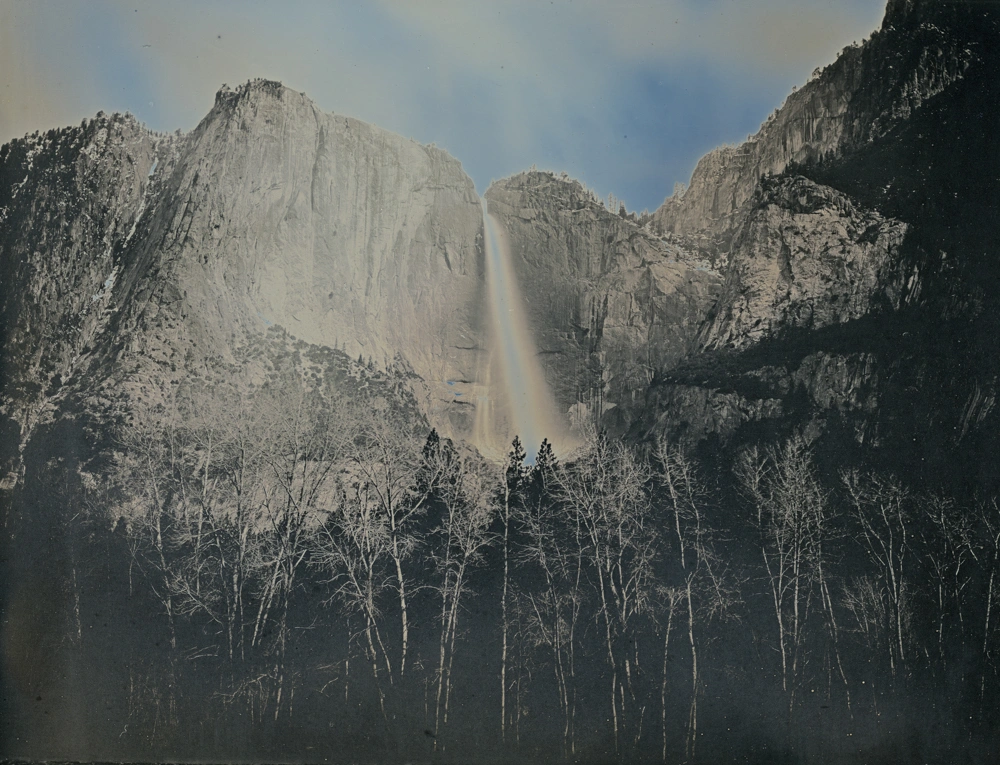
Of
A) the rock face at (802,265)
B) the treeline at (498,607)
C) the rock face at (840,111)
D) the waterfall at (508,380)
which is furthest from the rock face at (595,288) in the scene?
the treeline at (498,607)

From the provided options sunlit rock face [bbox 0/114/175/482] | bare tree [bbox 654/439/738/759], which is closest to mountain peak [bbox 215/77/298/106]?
sunlit rock face [bbox 0/114/175/482]

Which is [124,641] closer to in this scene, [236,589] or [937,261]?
[236,589]

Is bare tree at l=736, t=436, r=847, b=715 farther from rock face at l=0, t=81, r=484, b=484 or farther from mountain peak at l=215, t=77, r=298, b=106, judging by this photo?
mountain peak at l=215, t=77, r=298, b=106

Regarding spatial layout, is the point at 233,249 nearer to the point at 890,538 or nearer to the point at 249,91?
the point at 249,91

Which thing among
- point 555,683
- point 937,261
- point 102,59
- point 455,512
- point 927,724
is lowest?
point 927,724

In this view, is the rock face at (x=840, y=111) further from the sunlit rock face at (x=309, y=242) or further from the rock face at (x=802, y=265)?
the sunlit rock face at (x=309, y=242)

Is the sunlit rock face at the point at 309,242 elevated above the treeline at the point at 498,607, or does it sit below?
above

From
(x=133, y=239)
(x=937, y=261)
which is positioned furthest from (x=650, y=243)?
(x=133, y=239)
